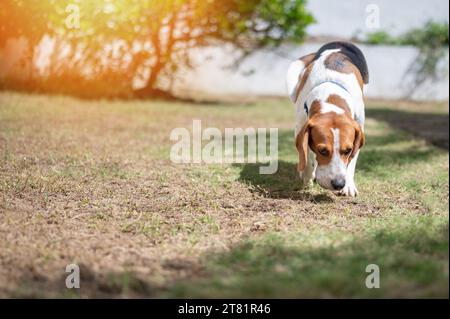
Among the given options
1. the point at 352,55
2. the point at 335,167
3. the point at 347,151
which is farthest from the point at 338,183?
the point at 352,55

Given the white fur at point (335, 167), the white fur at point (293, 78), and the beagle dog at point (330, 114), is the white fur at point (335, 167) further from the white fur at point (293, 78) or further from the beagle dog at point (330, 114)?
the white fur at point (293, 78)

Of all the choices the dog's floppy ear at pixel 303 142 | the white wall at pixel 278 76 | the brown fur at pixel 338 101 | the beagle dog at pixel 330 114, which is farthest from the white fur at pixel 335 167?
the white wall at pixel 278 76

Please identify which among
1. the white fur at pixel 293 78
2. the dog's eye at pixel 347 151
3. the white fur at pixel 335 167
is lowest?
the white fur at pixel 335 167

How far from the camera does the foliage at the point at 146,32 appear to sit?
1269cm

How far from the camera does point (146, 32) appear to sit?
1398cm

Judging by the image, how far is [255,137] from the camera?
9180mm

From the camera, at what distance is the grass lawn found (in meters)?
3.21

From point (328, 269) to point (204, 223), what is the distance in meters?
1.32

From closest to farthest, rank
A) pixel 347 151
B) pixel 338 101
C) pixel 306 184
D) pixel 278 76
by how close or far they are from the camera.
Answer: pixel 347 151, pixel 338 101, pixel 306 184, pixel 278 76

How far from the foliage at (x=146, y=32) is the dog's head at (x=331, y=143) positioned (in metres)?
8.25

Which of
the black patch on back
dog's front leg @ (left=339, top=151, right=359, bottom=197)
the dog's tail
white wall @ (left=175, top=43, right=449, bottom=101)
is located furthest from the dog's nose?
white wall @ (left=175, top=43, right=449, bottom=101)

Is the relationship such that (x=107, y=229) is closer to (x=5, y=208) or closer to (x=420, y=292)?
(x=5, y=208)

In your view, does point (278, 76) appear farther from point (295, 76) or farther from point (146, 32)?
point (295, 76)

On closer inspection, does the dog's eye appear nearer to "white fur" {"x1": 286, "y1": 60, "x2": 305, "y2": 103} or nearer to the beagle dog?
the beagle dog
